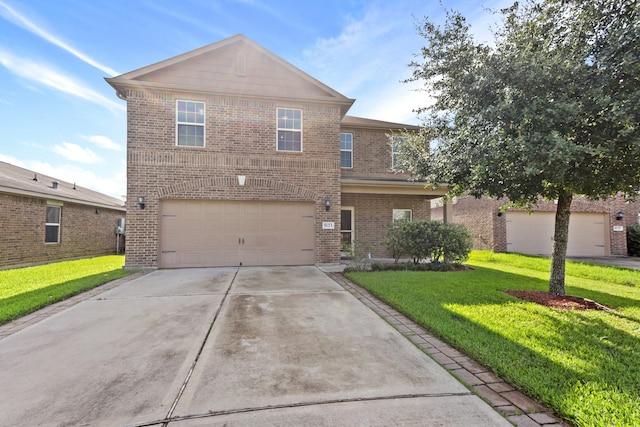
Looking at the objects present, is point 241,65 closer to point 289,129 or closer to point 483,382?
point 289,129

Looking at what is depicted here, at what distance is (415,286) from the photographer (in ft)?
21.5

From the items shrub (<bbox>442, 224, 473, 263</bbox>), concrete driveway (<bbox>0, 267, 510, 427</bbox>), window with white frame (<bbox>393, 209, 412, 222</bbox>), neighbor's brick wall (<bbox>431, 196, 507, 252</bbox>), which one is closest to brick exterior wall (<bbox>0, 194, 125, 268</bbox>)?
concrete driveway (<bbox>0, 267, 510, 427</bbox>)

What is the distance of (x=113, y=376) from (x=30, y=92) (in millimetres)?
13468

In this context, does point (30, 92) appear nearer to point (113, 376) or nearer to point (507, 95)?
point (113, 376)

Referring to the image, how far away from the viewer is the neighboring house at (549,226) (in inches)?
568

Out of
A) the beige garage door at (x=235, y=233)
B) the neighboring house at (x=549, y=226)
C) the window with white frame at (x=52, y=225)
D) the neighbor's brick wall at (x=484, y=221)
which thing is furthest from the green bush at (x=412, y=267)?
the window with white frame at (x=52, y=225)

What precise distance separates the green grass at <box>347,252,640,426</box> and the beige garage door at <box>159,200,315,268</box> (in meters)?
3.63

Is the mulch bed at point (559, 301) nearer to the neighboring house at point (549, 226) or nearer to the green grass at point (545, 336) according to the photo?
the green grass at point (545, 336)

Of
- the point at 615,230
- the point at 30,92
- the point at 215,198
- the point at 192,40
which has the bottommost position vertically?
the point at 615,230

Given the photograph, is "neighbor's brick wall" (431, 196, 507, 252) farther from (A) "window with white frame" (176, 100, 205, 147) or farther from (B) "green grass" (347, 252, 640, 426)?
(A) "window with white frame" (176, 100, 205, 147)

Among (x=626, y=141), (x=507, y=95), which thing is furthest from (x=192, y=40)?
(x=626, y=141)

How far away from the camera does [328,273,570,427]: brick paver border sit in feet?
7.32

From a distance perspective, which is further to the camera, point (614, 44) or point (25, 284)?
point (25, 284)

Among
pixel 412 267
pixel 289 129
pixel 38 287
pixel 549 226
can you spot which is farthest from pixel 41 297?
pixel 549 226
